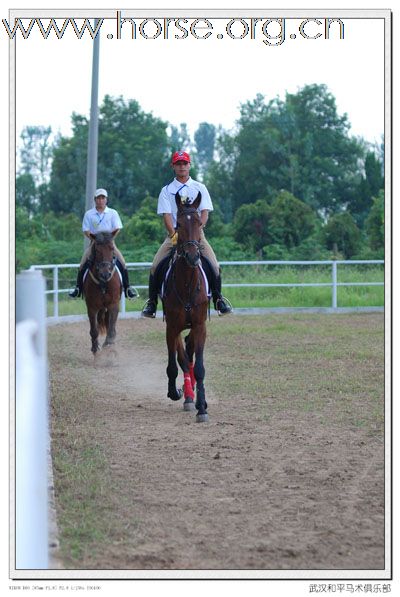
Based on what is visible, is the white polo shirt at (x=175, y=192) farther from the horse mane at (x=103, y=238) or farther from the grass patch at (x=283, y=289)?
the grass patch at (x=283, y=289)

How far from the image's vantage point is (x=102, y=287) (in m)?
15.9

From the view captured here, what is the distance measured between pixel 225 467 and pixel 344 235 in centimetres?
2723

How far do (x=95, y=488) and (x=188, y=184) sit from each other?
4462 mm

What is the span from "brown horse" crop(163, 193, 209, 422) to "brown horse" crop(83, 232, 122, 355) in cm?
417

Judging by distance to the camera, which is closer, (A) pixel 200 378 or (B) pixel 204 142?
(A) pixel 200 378

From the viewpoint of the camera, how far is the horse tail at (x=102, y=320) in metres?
16.5

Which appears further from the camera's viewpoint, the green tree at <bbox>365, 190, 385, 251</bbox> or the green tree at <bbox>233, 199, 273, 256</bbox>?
the green tree at <bbox>233, 199, 273, 256</bbox>

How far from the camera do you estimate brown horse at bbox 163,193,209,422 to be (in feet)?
32.6

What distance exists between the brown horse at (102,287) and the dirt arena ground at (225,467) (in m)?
0.73

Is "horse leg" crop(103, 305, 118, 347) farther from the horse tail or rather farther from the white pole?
the white pole

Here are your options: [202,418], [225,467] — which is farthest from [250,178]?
[225,467]

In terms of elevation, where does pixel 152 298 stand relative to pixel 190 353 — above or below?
above

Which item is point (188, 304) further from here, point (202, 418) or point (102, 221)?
point (102, 221)

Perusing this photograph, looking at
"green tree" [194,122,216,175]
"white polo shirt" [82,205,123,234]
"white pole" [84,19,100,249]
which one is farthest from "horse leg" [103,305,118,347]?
"green tree" [194,122,216,175]
